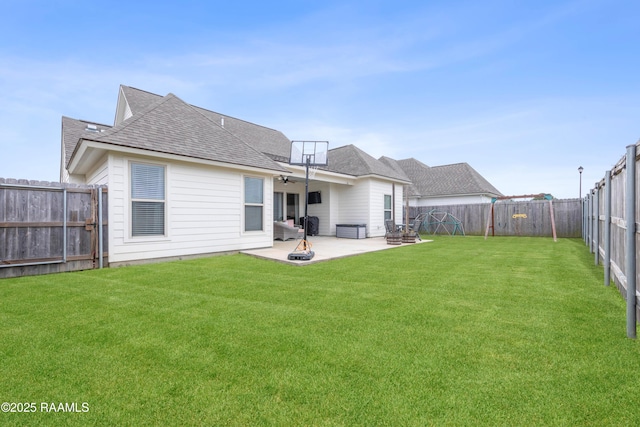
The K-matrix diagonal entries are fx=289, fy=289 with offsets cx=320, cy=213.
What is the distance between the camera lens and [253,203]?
8.52m

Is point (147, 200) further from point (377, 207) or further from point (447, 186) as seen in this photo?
point (447, 186)

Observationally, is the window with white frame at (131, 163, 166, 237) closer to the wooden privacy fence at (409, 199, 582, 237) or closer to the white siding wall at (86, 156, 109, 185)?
the white siding wall at (86, 156, 109, 185)

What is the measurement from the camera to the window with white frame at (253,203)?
8.36m

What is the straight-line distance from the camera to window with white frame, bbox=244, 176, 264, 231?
8359 mm

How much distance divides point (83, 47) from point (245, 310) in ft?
37.5

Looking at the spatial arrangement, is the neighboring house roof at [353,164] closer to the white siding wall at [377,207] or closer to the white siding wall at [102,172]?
the white siding wall at [377,207]

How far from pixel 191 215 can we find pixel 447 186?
64.5 feet

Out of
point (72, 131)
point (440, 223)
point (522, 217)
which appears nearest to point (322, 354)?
point (72, 131)

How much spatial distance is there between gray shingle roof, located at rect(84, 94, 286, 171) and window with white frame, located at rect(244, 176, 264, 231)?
60 cm

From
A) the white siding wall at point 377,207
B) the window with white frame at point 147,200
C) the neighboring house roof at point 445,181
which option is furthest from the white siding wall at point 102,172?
the neighboring house roof at point 445,181

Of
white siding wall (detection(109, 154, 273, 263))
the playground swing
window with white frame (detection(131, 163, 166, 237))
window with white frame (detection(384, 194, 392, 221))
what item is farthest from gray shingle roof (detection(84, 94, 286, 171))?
the playground swing

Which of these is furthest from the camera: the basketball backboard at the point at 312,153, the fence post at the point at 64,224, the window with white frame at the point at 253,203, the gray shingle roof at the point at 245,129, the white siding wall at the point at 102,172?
the gray shingle roof at the point at 245,129

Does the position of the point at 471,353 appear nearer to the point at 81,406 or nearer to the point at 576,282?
the point at 81,406

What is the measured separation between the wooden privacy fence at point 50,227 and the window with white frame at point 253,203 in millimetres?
3322
